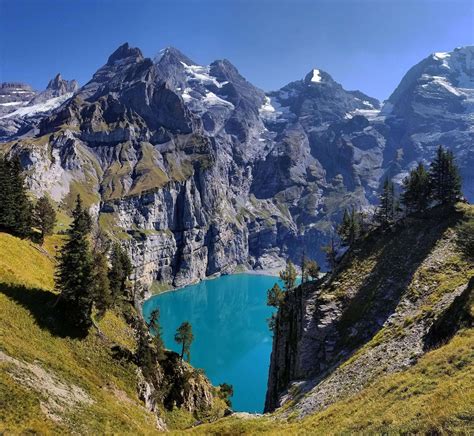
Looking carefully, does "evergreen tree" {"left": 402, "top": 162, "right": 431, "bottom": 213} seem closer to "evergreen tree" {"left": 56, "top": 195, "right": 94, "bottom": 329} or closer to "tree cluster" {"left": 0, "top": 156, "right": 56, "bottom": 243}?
"evergreen tree" {"left": 56, "top": 195, "right": 94, "bottom": 329}

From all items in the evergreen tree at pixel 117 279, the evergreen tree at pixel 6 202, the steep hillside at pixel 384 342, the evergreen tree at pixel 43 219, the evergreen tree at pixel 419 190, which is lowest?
the steep hillside at pixel 384 342

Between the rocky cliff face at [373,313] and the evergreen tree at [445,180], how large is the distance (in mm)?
7863

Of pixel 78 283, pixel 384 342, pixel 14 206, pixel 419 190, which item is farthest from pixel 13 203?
pixel 419 190

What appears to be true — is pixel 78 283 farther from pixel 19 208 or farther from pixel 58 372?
pixel 19 208

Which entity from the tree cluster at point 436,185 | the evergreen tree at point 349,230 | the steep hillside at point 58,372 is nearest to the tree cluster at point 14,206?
the steep hillside at point 58,372

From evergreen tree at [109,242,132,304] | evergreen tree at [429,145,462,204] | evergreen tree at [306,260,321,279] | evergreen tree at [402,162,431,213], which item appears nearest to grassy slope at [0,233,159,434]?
evergreen tree at [109,242,132,304]

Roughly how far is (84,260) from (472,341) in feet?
149

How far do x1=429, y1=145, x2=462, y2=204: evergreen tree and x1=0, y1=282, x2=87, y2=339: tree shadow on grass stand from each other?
70.8 meters

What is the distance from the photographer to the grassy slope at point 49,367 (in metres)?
27.4

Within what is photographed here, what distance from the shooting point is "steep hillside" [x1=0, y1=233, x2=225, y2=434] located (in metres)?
28.4

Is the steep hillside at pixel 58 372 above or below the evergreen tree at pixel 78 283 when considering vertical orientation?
below

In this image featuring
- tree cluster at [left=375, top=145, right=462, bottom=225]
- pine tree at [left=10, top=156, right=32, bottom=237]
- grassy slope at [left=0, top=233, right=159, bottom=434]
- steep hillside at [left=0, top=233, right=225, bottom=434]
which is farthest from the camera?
tree cluster at [left=375, top=145, right=462, bottom=225]

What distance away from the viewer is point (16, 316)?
42719 mm

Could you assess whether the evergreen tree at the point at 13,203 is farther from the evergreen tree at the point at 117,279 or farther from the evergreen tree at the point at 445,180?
the evergreen tree at the point at 445,180
